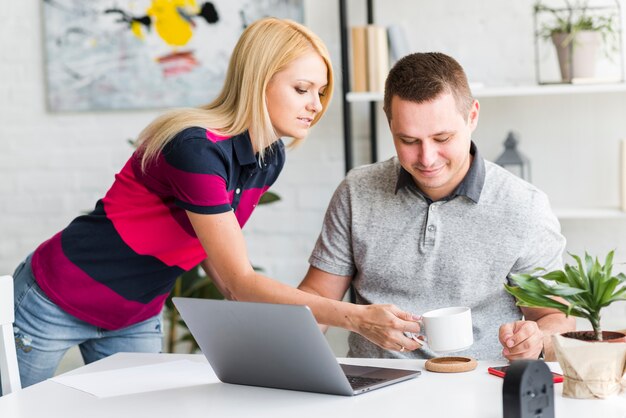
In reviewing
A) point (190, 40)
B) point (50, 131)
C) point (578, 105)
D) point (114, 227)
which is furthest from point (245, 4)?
point (114, 227)

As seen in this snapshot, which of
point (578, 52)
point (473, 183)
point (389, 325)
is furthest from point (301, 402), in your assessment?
point (578, 52)

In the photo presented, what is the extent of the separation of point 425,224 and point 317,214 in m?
1.28

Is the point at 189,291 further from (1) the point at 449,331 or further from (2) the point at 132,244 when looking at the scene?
(1) the point at 449,331

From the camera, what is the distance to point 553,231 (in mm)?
1992

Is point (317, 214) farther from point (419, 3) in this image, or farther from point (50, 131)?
point (50, 131)

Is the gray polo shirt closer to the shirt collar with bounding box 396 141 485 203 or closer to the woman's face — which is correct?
the shirt collar with bounding box 396 141 485 203

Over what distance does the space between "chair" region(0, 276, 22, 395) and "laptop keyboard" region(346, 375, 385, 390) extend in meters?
0.70

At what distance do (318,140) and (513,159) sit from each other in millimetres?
708

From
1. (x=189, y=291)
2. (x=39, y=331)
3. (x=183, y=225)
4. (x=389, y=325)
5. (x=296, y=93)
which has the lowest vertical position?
(x=189, y=291)

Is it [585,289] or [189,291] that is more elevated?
[585,289]

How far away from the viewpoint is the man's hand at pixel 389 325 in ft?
5.18

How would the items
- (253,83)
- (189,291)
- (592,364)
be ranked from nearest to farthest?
(592,364)
(253,83)
(189,291)

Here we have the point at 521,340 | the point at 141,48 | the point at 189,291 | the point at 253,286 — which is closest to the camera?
the point at 521,340

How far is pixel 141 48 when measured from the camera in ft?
11.1
